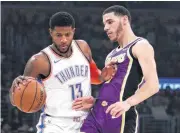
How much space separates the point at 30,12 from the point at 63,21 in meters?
6.45

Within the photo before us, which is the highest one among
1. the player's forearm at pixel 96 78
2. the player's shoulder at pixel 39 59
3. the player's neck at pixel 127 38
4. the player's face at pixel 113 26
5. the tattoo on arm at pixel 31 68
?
the player's face at pixel 113 26

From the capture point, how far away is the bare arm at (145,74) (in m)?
3.65

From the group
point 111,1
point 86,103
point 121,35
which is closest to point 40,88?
point 86,103

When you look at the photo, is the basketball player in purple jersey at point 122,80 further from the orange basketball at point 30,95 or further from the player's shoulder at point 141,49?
the orange basketball at point 30,95

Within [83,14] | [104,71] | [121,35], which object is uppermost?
[83,14]

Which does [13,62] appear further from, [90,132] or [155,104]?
[90,132]

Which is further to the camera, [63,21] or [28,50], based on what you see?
[28,50]

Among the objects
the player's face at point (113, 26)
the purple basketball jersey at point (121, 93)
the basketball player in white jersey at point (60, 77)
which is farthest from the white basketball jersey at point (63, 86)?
the player's face at point (113, 26)

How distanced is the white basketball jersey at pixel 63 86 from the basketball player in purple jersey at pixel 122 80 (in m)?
0.09

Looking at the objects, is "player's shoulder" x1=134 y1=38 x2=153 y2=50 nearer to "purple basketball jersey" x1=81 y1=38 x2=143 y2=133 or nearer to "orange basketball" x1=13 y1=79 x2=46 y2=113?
"purple basketball jersey" x1=81 y1=38 x2=143 y2=133

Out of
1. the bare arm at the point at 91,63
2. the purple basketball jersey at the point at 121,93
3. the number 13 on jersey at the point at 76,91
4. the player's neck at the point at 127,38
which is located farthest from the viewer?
the bare arm at the point at 91,63

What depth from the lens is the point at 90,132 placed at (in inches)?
156

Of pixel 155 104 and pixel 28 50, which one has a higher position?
pixel 28 50

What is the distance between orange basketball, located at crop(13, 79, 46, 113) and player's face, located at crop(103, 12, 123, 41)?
0.73 meters
